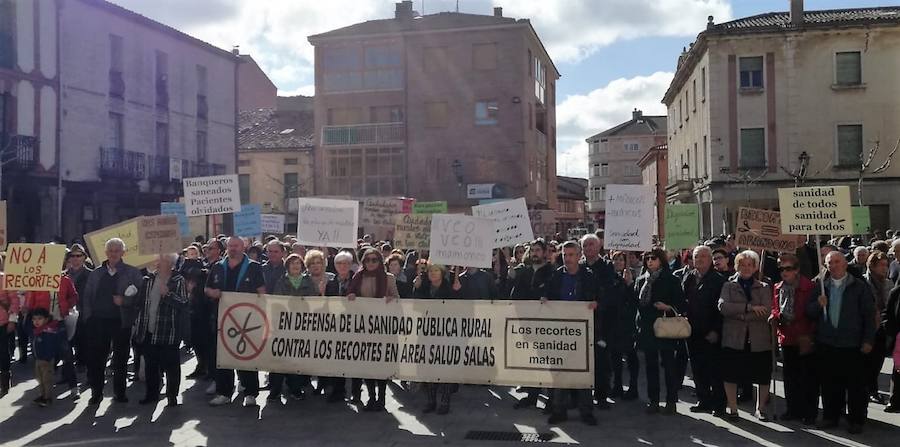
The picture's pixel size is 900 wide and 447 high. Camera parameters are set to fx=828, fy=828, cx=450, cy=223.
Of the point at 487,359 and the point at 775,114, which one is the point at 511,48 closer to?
the point at 775,114

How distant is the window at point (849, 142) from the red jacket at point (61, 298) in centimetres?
3145

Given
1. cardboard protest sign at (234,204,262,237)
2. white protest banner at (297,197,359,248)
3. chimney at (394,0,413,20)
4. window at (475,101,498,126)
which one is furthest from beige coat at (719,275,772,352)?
chimney at (394,0,413,20)

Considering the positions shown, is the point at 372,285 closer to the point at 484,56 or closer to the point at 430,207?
the point at 430,207

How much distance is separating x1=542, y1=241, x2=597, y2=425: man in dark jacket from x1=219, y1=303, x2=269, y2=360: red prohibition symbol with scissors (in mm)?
3111

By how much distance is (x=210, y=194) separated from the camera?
1234 centimetres

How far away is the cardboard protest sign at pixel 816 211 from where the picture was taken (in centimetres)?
895

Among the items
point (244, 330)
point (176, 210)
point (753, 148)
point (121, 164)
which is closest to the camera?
point (244, 330)

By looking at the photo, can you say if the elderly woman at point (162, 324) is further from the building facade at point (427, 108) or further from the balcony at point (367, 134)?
the balcony at point (367, 134)

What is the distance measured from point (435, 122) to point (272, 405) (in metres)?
35.1

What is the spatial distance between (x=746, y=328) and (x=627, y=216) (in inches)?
120

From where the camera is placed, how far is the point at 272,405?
926cm

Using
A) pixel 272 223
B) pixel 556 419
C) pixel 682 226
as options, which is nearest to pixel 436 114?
pixel 272 223

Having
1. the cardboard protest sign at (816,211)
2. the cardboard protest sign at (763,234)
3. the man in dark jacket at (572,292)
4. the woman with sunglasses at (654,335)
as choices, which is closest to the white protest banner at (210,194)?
the man in dark jacket at (572,292)

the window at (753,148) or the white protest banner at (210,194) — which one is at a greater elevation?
the window at (753,148)
